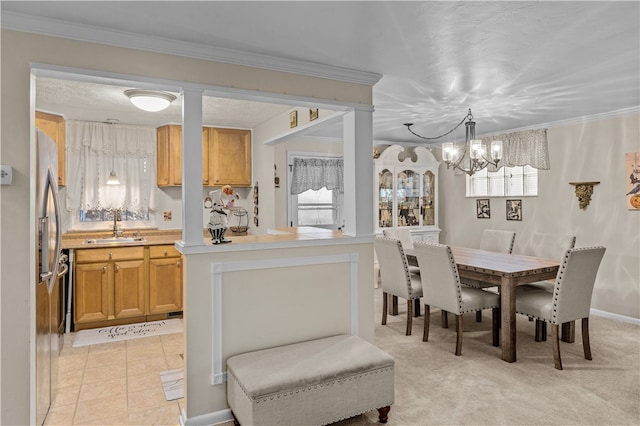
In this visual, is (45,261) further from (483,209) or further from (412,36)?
(483,209)

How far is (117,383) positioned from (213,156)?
2798mm

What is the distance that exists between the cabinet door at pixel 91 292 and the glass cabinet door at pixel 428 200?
4.57m

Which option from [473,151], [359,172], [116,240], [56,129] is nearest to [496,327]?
[473,151]

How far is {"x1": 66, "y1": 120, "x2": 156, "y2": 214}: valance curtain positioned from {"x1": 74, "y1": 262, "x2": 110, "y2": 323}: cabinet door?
3.07ft

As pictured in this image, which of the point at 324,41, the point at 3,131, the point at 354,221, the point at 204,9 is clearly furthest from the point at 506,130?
the point at 3,131

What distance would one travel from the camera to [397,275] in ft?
13.4

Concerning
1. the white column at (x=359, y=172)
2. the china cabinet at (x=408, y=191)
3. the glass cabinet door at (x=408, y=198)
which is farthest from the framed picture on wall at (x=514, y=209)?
the white column at (x=359, y=172)

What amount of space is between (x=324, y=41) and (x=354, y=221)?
1.24 metres

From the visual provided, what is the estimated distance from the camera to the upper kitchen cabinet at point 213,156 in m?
4.75

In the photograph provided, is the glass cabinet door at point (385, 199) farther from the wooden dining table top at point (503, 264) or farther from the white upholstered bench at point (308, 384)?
the white upholstered bench at point (308, 384)

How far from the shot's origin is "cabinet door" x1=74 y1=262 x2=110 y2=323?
4.02 m

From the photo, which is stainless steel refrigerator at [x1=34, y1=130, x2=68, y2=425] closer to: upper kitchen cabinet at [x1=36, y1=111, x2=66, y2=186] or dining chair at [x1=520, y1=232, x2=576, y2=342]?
upper kitchen cabinet at [x1=36, y1=111, x2=66, y2=186]

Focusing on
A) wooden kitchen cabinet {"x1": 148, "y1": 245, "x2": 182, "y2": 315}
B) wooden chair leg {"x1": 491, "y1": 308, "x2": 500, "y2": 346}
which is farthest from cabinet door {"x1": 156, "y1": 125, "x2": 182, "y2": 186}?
wooden chair leg {"x1": 491, "y1": 308, "x2": 500, "y2": 346}

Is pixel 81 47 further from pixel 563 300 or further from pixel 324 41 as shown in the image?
pixel 563 300
